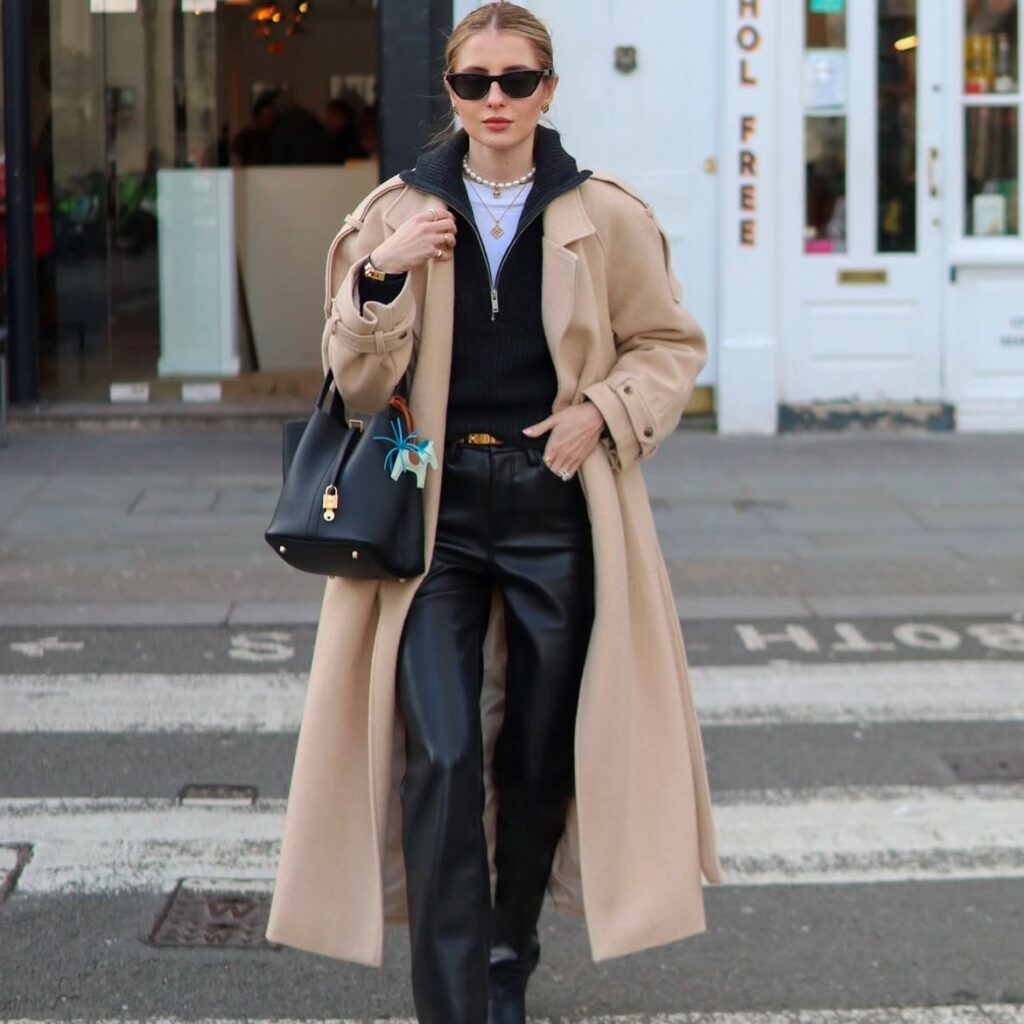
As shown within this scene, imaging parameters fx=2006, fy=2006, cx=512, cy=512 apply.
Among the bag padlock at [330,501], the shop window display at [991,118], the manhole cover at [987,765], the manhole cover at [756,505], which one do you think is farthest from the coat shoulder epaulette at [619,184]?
the shop window display at [991,118]

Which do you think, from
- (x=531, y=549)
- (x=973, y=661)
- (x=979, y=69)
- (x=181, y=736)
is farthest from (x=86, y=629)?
(x=979, y=69)

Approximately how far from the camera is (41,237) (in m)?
13.0

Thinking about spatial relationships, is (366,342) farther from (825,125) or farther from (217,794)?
(825,125)

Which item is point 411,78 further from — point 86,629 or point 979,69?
point 86,629

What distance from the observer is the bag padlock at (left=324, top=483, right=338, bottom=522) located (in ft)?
11.4

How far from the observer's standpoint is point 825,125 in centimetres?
1213

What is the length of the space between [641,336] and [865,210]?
8.78 m

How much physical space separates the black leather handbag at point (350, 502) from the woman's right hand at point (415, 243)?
0.77 ft

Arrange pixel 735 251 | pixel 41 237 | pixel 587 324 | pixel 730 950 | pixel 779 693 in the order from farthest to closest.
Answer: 1. pixel 41 237
2. pixel 735 251
3. pixel 779 693
4. pixel 730 950
5. pixel 587 324

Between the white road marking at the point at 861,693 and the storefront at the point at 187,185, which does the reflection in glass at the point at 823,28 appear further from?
the white road marking at the point at 861,693

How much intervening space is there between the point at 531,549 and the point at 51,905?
5.80 feet

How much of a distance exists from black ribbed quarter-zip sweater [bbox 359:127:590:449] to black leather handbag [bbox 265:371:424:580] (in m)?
0.14

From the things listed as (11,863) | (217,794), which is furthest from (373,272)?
(217,794)

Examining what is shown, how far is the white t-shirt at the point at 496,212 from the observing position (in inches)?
142
